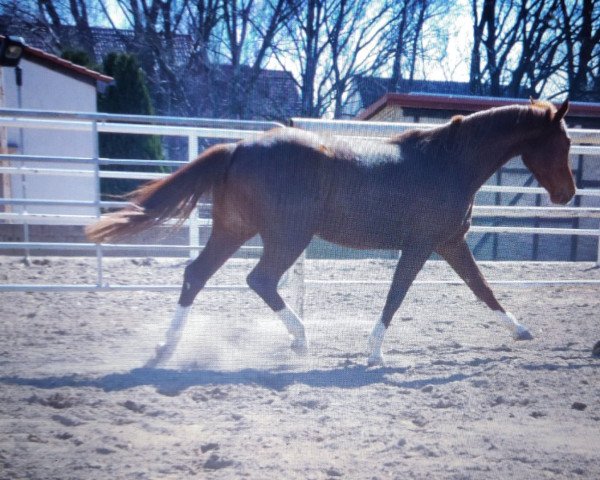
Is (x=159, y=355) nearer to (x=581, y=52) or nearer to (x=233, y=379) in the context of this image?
(x=233, y=379)

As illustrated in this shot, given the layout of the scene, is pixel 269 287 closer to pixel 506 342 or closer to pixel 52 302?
pixel 506 342

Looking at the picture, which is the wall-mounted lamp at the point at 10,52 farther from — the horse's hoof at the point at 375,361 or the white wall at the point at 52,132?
the white wall at the point at 52,132

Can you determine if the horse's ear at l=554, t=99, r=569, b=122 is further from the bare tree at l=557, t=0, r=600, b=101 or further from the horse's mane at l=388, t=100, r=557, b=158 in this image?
the bare tree at l=557, t=0, r=600, b=101

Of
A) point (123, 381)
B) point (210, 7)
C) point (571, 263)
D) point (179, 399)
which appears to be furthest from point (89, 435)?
point (210, 7)

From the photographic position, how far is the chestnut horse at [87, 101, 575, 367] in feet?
11.1

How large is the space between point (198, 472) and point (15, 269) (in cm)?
473

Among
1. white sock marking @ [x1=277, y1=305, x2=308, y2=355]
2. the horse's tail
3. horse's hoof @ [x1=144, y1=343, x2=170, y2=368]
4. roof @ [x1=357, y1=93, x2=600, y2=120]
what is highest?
roof @ [x1=357, y1=93, x2=600, y2=120]

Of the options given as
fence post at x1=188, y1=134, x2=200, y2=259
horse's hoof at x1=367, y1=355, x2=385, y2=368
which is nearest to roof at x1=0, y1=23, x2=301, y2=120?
fence post at x1=188, y1=134, x2=200, y2=259

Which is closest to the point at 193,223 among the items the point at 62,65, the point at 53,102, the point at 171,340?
the point at 171,340

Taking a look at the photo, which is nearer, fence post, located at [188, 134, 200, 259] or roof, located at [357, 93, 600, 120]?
fence post, located at [188, 134, 200, 259]

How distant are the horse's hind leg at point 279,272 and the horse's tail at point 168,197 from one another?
52 cm

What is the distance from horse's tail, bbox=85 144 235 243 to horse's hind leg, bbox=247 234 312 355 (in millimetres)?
518

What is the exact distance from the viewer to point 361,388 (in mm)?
2924

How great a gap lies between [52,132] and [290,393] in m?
11.8
